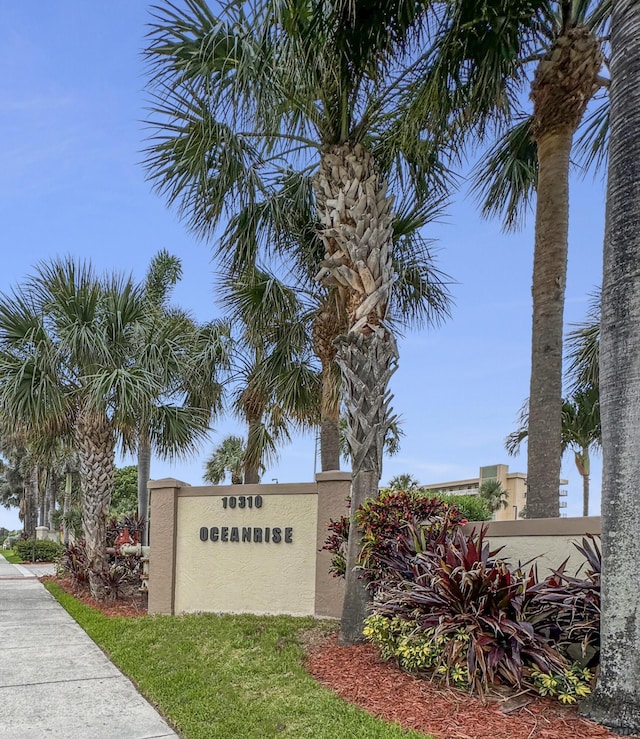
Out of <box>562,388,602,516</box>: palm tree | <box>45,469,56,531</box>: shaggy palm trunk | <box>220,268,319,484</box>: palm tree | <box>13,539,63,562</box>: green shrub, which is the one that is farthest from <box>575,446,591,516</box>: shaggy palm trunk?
<box>45,469,56,531</box>: shaggy palm trunk

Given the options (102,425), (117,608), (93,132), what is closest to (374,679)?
(117,608)

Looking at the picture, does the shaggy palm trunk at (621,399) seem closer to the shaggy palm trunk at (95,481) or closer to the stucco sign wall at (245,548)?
the stucco sign wall at (245,548)

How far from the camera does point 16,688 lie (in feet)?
20.7

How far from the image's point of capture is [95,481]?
1209 centimetres

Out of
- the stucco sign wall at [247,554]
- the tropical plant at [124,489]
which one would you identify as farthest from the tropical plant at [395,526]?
the tropical plant at [124,489]

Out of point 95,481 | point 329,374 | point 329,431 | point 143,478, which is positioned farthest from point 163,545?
point 143,478

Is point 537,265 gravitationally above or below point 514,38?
below

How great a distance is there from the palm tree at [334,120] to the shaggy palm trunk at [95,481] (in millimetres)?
5291

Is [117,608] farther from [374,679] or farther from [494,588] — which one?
[494,588]

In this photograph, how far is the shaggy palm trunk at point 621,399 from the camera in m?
4.48

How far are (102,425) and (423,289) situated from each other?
6577 mm

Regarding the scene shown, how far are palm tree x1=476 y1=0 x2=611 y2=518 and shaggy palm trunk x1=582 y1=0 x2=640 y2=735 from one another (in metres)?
3.35

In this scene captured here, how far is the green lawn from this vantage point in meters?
4.86

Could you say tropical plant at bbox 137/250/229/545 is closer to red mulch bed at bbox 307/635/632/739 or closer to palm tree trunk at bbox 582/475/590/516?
red mulch bed at bbox 307/635/632/739
